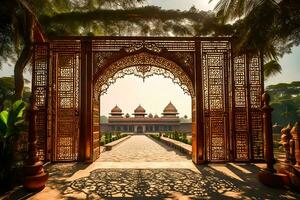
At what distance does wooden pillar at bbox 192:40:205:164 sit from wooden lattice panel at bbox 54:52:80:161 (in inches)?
150

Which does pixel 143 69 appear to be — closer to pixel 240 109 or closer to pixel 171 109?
pixel 240 109

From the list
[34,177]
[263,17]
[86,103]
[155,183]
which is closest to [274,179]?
[155,183]

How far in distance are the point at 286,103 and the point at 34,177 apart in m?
37.4

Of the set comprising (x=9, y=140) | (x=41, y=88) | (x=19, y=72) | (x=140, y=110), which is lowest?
(x=9, y=140)

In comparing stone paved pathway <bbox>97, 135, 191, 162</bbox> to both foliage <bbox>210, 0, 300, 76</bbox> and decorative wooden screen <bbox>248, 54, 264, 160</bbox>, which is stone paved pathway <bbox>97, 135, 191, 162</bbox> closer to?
decorative wooden screen <bbox>248, 54, 264, 160</bbox>

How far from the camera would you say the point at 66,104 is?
898 centimetres

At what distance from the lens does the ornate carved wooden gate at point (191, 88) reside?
8.71 m

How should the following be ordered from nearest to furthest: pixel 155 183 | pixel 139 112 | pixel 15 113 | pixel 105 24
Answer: pixel 15 113 → pixel 155 183 → pixel 105 24 → pixel 139 112

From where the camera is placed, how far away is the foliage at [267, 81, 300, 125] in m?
36.6

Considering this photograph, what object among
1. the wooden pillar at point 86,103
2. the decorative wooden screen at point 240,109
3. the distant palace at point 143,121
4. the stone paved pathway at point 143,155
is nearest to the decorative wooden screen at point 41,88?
the wooden pillar at point 86,103

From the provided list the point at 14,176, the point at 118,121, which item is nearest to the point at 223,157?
the point at 14,176

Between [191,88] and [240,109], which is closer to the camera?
[240,109]

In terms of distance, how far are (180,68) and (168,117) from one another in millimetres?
43851

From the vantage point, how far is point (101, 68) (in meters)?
9.19
